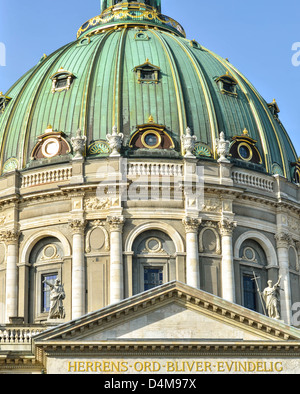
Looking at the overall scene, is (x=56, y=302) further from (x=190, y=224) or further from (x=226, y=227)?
(x=226, y=227)

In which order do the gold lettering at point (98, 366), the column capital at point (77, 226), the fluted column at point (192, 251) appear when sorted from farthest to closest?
the column capital at point (77, 226) → the fluted column at point (192, 251) → the gold lettering at point (98, 366)

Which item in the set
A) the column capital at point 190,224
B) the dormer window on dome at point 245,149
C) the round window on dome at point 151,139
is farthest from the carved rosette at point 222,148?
the column capital at point 190,224

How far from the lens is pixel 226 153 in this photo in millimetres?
64875

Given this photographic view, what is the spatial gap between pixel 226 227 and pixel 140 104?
8635mm

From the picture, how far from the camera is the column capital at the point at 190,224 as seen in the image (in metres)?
62.5

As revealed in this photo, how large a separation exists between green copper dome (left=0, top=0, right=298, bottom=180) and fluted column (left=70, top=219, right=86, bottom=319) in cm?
459

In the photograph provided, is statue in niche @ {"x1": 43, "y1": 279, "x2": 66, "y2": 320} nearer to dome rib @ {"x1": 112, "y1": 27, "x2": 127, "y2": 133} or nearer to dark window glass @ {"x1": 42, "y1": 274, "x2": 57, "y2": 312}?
dark window glass @ {"x1": 42, "y1": 274, "x2": 57, "y2": 312}

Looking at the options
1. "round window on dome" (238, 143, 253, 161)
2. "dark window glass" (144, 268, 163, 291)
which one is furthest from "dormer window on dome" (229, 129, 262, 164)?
"dark window glass" (144, 268, 163, 291)

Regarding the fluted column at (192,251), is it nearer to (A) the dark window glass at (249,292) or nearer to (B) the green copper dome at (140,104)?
(A) the dark window glass at (249,292)

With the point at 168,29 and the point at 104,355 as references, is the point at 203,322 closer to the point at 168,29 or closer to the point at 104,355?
the point at 104,355

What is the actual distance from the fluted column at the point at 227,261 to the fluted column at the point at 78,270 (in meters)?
7.41

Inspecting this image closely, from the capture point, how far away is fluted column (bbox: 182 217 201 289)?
61219mm
